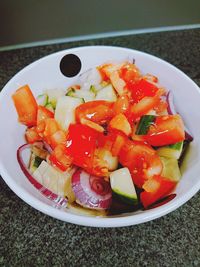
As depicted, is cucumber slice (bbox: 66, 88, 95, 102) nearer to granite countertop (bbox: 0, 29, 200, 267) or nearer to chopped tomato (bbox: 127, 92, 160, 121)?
chopped tomato (bbox: 127, 92, 160, 121)

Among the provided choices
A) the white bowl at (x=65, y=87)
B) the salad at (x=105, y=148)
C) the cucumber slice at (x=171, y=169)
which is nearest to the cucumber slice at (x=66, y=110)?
the salad at (x=105, y=148)

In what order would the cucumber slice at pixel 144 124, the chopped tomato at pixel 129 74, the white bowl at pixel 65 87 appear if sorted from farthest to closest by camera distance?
1. the chopped tomato at pixel 129 74
2. the cucumber slice at pixel 144 124
3. the white bowl at pixel 65 87

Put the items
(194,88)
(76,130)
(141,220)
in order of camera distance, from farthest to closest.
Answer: (194,88) → (76,130) → (141,220)

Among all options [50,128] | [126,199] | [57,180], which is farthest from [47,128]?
[126,199]

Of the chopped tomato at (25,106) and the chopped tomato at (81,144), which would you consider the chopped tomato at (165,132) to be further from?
the chopped tomato at (25,106)

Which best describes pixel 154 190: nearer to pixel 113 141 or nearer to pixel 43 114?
pixel 113 141

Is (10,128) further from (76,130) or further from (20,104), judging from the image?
(76,130)

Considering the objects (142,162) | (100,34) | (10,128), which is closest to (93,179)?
(142,162)
